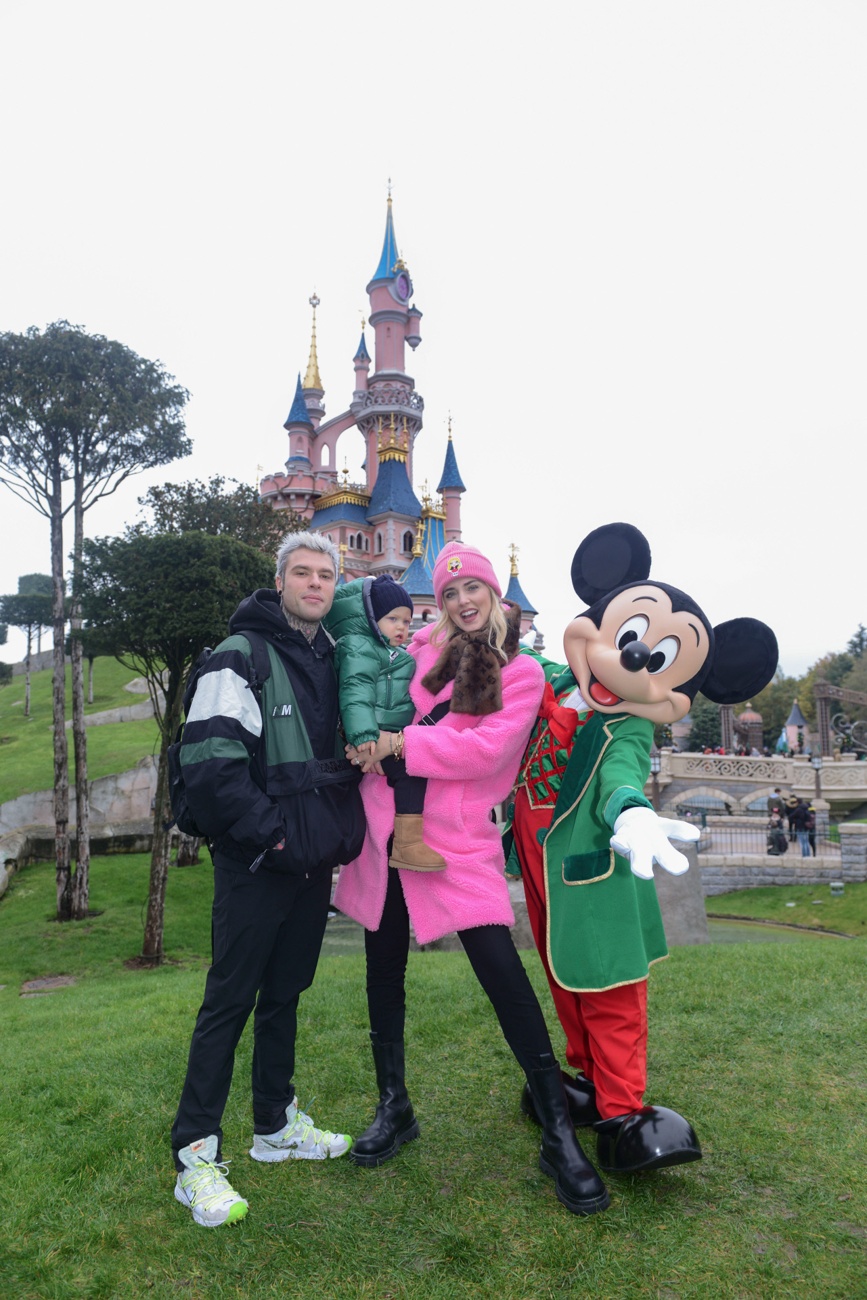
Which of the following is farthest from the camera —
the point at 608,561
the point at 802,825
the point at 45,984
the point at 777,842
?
the point at 802,825

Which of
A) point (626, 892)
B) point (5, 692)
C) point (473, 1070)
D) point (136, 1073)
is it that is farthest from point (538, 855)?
point (5, 692)

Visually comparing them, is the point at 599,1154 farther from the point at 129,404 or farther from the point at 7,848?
the point at 7,848

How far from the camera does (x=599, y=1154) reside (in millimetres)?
2891

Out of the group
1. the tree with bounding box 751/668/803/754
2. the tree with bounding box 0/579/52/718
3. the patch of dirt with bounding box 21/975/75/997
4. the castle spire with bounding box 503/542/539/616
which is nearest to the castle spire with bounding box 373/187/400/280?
the castle spire with bounding box 503/542/539/616

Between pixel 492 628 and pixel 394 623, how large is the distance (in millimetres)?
392

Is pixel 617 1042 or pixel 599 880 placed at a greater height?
pixel 599 880

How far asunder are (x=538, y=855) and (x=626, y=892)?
395mm

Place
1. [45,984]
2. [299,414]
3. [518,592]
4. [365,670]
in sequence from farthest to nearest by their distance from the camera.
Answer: [299,414] < [518,592] < [45,984] < [365,670]

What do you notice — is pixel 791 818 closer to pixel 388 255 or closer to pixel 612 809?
pixel 612 809

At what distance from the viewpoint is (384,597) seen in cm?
319

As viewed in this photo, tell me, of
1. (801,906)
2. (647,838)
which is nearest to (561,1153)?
(647,838)

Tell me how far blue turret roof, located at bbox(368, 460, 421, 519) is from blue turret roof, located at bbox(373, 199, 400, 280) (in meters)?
10.9

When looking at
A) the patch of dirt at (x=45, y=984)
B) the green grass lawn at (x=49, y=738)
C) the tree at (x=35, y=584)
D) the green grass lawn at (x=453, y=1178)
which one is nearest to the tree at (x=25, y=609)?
the green grass lawn at (x=49, y=738)

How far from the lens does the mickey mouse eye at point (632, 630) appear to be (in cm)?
313
